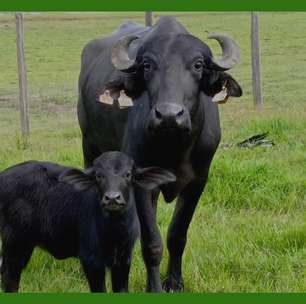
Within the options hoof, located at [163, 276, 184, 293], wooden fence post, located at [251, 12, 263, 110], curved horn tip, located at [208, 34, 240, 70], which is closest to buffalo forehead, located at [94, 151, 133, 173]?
curved horn tip, located at [208, 34, 240, 70]

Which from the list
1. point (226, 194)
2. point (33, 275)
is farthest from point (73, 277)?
point (226, 194)

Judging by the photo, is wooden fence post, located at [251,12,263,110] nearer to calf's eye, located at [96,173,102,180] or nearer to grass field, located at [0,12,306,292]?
grass field, located at [0,12,306,292]

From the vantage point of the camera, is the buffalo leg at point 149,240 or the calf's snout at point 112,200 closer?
the calf's snout at point 112,200

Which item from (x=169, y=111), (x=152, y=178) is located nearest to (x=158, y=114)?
(x=169, y=111)

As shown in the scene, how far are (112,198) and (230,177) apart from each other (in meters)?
3.06

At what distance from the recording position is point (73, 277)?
5.38m

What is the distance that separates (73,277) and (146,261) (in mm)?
610

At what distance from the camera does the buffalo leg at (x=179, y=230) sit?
546 centimetres

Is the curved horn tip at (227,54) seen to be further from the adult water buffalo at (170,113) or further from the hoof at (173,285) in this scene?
the hoof at (173,285)

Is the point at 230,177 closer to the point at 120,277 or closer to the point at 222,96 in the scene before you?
the point at 222,96

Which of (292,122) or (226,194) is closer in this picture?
(226,194)

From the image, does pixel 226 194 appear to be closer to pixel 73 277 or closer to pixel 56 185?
pixel 73 277

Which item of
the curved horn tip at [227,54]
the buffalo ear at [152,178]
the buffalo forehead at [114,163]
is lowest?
Answer: the buffalo ear at [152,178]

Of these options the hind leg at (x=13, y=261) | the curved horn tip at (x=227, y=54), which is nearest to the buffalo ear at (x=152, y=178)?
the curved horn tip at (x=227, y=54)
